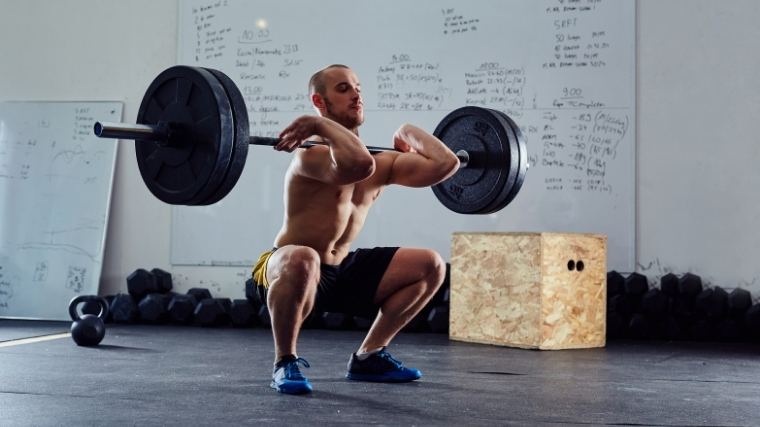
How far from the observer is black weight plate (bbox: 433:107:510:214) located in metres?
2.97

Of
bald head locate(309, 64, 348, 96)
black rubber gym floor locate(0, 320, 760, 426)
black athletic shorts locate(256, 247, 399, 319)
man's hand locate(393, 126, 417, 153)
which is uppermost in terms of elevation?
bald head locate(309, 64, 348, 96)

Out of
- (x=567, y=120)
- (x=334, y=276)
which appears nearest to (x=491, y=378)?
(x=334, y=276)

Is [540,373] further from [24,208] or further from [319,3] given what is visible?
[24,208]

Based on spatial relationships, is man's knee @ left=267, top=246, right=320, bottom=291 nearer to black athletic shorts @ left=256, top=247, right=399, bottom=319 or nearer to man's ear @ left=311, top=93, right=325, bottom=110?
black athletic shorts @ left=256, top=247, right=399, bottom=319

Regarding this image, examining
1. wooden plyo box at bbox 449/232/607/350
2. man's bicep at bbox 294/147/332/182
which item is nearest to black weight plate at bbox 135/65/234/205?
man's bicep at bbox 294/147/332/182

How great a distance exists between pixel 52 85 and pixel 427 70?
8.61 feet

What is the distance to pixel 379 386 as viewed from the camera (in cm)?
270

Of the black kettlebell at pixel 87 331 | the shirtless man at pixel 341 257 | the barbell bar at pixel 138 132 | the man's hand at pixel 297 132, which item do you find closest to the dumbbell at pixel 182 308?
the black kettlebell at pixel 87 331

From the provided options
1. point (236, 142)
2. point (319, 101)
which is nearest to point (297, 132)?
point (236, 142)

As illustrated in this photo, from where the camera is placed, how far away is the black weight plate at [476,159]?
117 inches

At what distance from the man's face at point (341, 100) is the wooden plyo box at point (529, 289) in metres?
1.61

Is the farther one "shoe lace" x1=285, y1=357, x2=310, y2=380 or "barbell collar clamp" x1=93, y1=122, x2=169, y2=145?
"shoe lace" x1=285, y1=357, x2=310, y2=380

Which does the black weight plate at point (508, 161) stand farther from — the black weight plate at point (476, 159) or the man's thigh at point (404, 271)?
the man's thigh at point (404, 271)

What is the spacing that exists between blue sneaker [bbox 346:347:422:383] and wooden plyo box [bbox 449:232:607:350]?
134 cm
